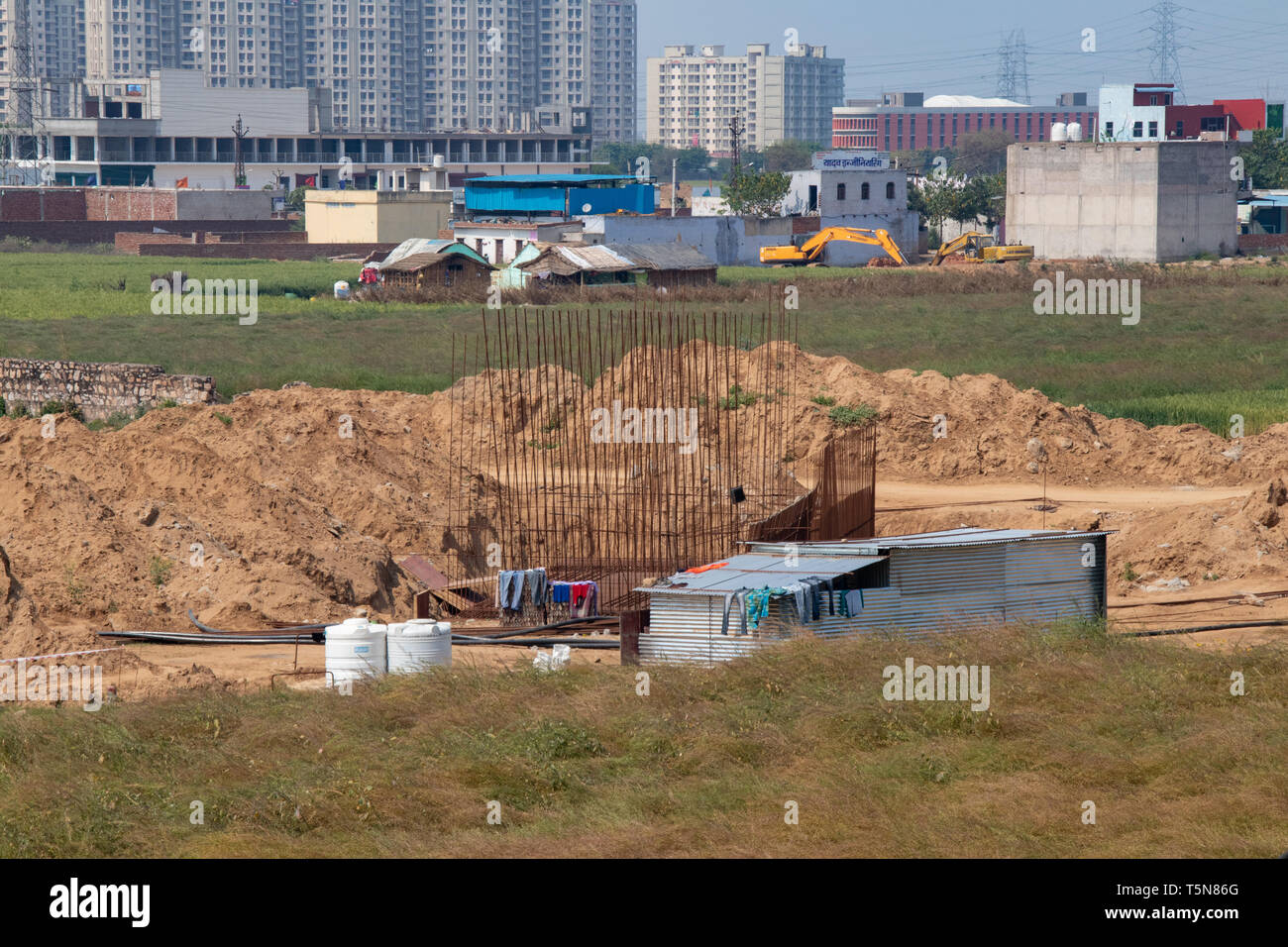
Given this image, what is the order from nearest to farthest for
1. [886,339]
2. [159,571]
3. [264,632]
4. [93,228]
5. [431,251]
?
[264,632], [159,571], [886,339], [431,251], [93,228]

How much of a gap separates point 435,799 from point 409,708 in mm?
1516

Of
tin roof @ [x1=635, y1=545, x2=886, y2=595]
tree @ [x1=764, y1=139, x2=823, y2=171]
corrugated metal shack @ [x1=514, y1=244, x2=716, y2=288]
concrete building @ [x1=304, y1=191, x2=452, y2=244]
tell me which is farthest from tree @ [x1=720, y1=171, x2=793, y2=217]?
tree @ [x1=764, y1=139, x2=823, y2=171]

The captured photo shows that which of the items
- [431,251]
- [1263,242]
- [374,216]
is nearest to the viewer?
[431,251]

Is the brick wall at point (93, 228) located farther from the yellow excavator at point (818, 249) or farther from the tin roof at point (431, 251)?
the yellow excavator at point (818, 249)

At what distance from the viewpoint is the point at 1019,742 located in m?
9.45

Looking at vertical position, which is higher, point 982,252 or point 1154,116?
point 1154,116

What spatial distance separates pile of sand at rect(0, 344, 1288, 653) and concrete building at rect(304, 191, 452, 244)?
5256 cm

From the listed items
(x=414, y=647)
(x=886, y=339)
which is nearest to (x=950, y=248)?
(x=886, y=339)

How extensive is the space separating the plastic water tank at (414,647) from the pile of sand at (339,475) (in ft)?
10.3

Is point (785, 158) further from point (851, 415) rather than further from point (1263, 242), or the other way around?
point (851, 415)

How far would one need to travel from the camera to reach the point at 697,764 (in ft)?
30.8

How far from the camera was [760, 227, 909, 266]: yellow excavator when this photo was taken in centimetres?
6944

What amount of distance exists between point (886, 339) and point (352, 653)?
27851 mm
